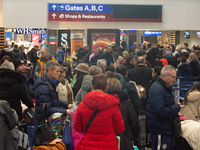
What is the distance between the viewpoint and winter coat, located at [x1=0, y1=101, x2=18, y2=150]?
11.3 ft

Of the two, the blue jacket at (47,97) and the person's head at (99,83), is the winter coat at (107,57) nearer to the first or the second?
the blue jacket at (47,97)

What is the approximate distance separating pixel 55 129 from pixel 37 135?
402mm

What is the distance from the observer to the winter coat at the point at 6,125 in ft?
11.3

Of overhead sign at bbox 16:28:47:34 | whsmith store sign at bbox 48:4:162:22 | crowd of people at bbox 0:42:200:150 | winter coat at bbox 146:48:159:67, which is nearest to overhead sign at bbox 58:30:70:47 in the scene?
overhead sign at bbox 16:28:47:34

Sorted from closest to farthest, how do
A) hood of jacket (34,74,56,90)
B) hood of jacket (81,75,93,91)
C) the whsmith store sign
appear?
hood of jacket (34,74,56,90), hood of jacket (81,75,93,91), the whsmith store sign

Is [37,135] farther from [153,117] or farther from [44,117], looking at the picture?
[153,117]

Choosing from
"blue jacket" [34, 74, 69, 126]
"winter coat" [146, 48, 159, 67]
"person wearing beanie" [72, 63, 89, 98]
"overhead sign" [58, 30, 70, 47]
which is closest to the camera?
"blue jacket" [34, 74, 69, 126]

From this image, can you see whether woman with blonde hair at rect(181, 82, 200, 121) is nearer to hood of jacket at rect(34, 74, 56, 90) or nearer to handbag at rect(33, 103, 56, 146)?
hood of jacket at rect(34, 74, 56, 90)

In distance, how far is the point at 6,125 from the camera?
3518mm

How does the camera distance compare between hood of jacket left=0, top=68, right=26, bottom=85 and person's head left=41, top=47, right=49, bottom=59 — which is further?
person's head left=41, top=47, right=49, bottom=59

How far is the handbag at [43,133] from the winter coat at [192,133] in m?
2.02

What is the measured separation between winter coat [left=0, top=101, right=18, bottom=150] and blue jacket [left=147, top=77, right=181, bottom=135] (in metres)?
1.92

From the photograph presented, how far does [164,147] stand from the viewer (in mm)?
4359

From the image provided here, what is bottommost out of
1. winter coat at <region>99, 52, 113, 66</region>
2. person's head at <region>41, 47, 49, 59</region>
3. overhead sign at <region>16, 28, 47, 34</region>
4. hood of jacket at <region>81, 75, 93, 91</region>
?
hood of jacket at <region>81, 75, 93, 91</region>
